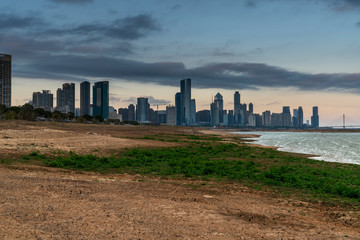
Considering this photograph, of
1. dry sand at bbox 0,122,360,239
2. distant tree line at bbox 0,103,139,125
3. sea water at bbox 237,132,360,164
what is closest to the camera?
dry sand at bbox 0,122,360,239

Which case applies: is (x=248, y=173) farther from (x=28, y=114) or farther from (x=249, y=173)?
(x=28, y=114)

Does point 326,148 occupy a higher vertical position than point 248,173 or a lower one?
lower

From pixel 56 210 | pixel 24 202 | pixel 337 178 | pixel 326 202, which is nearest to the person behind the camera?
pixel 56 210

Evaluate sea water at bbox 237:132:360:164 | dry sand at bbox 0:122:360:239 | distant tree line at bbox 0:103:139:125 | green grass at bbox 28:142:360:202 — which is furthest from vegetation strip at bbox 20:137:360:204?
distant tree line at bbox 0:103:139:125

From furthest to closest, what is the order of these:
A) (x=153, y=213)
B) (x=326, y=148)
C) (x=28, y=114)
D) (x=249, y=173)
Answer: (x=28, y=114) → (x=326, y=148) → (x=249, y=173) → (x=153, y=213)

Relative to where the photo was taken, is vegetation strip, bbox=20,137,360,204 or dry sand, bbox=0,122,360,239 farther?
vegetation strip, bbox=20,137,360,204

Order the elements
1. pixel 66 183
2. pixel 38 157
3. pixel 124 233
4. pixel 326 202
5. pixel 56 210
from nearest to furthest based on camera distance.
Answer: pixel 124 233 → pixel 56 210 → pixel 326 202 → pixel 66 183 → pixel 38 157

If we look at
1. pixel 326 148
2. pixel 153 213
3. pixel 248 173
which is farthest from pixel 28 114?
pixel 153 213

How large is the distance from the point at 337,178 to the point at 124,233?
1765cm

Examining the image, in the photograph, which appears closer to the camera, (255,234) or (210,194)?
(255,234)

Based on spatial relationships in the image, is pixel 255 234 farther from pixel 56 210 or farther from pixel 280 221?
pixel 56 210

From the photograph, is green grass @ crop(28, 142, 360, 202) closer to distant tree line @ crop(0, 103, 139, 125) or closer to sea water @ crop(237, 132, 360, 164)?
sea water @ crop(237, 132, 360, 164)

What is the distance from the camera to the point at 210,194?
15.1 meters

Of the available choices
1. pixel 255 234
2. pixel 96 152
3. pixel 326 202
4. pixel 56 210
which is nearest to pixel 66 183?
pixel 56 210
